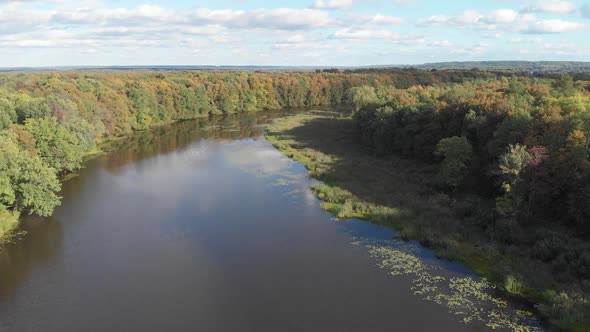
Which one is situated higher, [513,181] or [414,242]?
[513,181]

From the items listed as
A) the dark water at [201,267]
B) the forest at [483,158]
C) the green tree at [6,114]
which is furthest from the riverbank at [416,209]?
the green tree at [6,114]

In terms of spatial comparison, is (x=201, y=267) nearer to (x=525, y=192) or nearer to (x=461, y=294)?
(x=461, y=294)

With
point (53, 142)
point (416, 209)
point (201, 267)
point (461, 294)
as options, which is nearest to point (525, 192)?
point (416, 209)

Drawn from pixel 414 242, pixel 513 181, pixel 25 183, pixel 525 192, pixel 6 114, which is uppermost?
pixel 6 114

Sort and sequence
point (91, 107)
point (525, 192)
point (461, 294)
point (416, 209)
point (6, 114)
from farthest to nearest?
point (91, 107) → point (6, 114) → point (416, 209) → point (525, 192) → point (461, 294)

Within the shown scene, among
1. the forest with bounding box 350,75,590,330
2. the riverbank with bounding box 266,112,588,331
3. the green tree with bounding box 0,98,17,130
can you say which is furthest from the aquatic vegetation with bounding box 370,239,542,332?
the green tree with bounding box 0,98,17,130

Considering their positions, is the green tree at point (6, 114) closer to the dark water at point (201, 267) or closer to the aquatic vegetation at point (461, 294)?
the dark water at point (201, 267)

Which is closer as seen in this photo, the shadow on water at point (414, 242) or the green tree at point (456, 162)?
the shadow on water at point (414, 242)

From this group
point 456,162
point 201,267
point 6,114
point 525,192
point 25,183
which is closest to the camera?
point 201,267
